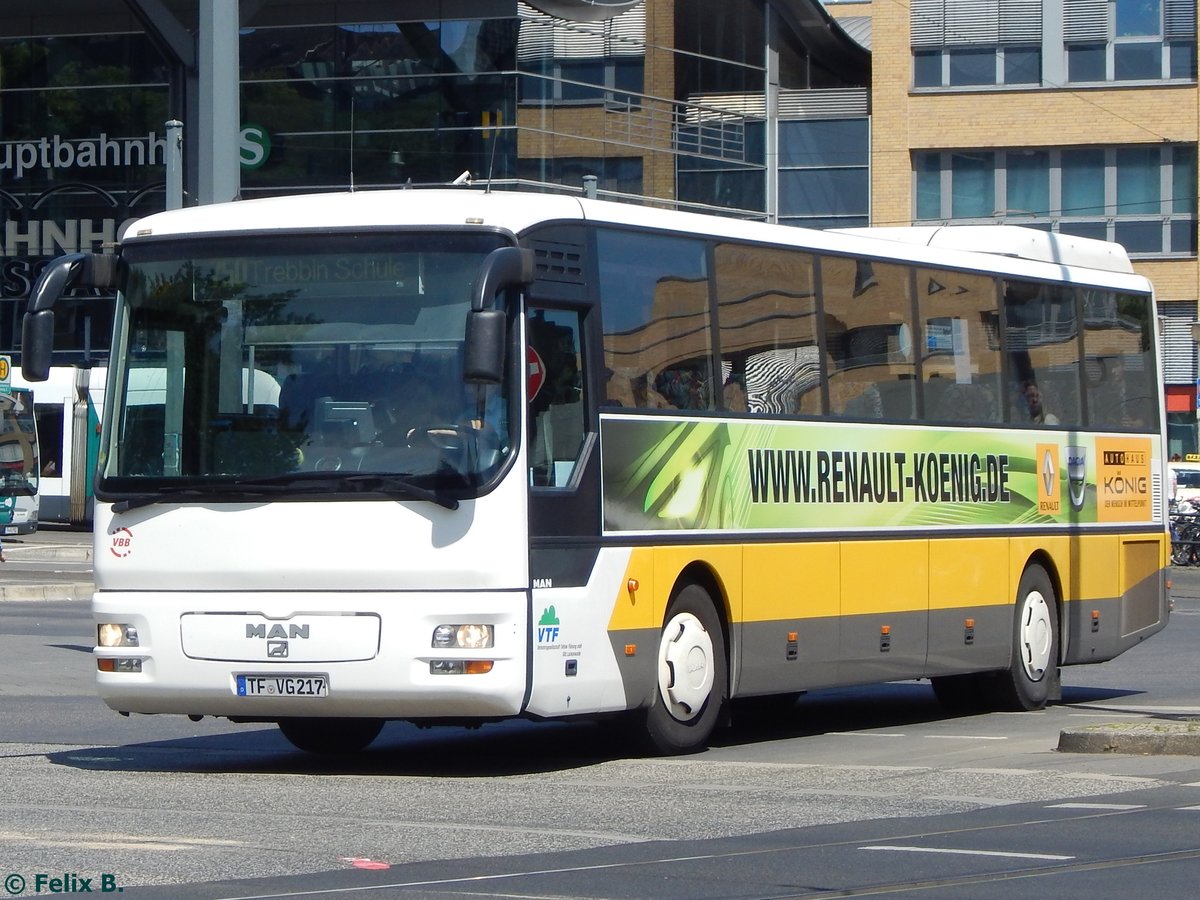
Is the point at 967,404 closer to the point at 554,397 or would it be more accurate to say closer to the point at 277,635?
the point at 554,397

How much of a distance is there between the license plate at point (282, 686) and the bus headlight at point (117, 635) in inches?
27.7

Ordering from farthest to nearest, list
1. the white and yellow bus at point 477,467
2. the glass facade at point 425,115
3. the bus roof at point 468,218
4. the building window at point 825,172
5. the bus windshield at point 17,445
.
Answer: the building window at point 825,172, the glass facade at point 425,115, the bus windshield at point 17,445, the bus roof at point 468,218, the white and yellow bus at point 477,467

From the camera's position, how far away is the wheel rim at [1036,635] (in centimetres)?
1689

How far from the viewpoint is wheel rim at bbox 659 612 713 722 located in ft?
42.5

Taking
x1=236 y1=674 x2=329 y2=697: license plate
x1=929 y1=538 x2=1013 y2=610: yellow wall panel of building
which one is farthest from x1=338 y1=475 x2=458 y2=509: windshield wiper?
x1=929 y1=538 x2=1013 y2=610: yellow wall panel of building

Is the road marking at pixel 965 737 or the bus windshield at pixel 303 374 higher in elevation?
the bus windshield at pixel 303 374

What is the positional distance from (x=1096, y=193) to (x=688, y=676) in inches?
1706

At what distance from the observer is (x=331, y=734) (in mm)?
13531

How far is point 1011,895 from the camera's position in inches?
313

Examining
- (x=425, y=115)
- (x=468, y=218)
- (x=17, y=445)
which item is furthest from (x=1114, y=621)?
(x=17, y=445)

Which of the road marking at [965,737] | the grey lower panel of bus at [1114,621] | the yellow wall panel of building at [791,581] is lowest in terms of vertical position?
the road marking at [965,737]

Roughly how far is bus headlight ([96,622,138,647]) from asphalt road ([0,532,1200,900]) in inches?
27.3

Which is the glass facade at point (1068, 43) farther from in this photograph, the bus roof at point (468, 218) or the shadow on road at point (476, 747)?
the bus roof at point (468, 218)

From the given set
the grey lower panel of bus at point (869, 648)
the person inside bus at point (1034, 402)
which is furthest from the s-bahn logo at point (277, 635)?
the person inside bus at point (1034, 402)
